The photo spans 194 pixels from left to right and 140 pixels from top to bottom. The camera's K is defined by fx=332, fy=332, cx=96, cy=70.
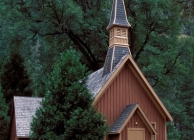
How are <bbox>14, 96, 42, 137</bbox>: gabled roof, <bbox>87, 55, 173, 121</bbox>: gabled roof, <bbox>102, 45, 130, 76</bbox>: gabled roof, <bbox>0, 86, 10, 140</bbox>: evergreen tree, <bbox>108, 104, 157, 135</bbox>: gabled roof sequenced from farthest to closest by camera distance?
1. <bbox>0, 86, 10, 140</bbox>: evergreen tree
2. <bbox>102, 45, 130, 76</bbox>: gabled roof
3. <bbox>14, 96, 42, 137</bbox>: gabled roof
4. <bbox>87, 55, 173, 121</bbox>: gabled roof
5. <bbox>108, 104, 157, 135</bbox>: gabled roof

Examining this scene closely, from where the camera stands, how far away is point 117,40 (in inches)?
796

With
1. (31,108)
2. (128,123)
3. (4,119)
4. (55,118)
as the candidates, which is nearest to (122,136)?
(128,123)

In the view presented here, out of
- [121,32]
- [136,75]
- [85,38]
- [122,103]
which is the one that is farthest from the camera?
[85,38]

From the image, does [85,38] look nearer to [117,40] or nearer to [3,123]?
[117,40]

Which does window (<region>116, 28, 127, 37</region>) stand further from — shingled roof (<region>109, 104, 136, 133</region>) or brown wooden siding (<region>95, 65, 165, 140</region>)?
shingled roof (<region>109, 104, 136, 133</region>)

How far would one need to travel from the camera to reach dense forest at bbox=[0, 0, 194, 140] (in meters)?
27.2

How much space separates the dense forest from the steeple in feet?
18.7

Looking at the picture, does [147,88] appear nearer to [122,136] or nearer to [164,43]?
[122,136]

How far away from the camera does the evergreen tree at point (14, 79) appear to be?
1157 inches

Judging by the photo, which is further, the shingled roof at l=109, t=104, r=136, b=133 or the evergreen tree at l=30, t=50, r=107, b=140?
the shingled roof at l=109, t=104, r=136, b=133

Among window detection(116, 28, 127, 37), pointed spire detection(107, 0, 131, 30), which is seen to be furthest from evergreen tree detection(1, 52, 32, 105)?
window detection(116, 28, 127, 37)

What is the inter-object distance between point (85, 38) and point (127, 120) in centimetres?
1470

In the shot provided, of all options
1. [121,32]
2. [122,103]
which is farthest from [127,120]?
[121,32]

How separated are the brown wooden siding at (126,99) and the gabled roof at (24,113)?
420cm
